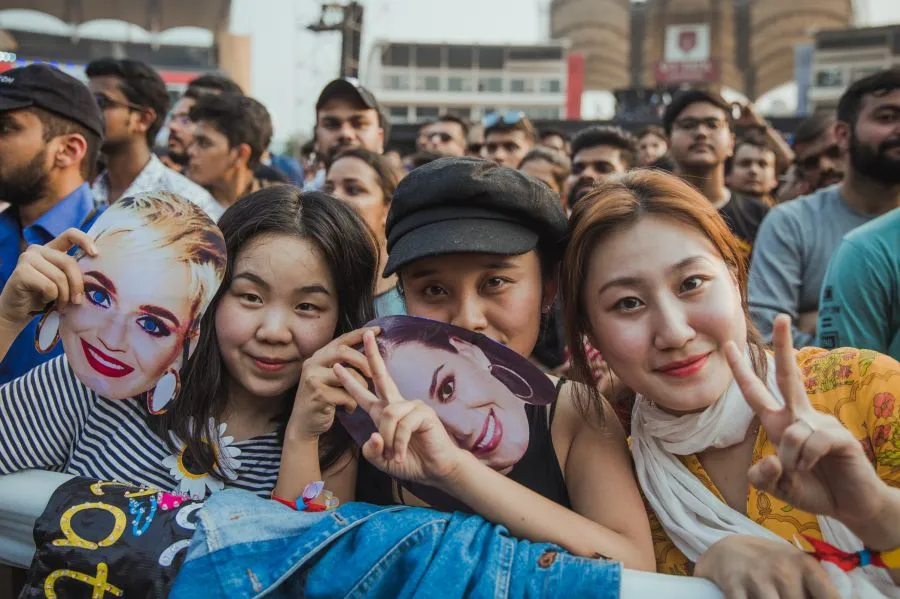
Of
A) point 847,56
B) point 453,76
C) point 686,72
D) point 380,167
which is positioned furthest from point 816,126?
point 453,76

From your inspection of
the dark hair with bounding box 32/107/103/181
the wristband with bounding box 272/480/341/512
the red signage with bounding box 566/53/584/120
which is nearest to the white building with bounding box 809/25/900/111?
the red signage with bounding box 566/53/584/120

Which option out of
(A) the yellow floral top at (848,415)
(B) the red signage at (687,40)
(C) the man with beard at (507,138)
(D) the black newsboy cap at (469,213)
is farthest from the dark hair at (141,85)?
(B) the red signage at (687,40)

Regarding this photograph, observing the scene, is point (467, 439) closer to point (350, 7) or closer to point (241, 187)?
point (241, 187)

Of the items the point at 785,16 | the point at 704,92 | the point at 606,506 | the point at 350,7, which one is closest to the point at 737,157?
the point at 704,92

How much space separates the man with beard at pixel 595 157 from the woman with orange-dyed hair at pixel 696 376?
301cm

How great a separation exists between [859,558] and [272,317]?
1.15 meters

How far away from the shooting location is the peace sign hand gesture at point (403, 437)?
1231 mm

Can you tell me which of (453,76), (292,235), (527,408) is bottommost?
(527,408)

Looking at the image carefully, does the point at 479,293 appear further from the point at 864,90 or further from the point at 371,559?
the point at 864,90

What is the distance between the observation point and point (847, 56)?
50.8 m

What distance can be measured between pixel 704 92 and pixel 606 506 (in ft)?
12.4

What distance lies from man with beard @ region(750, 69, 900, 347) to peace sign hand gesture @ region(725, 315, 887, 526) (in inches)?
84.7

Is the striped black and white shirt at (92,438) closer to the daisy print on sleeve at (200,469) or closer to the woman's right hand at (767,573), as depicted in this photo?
the daisy print on sleeve at (200,469)

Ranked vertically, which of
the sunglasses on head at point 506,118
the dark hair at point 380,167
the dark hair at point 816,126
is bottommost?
the dark hair at point 380,167
